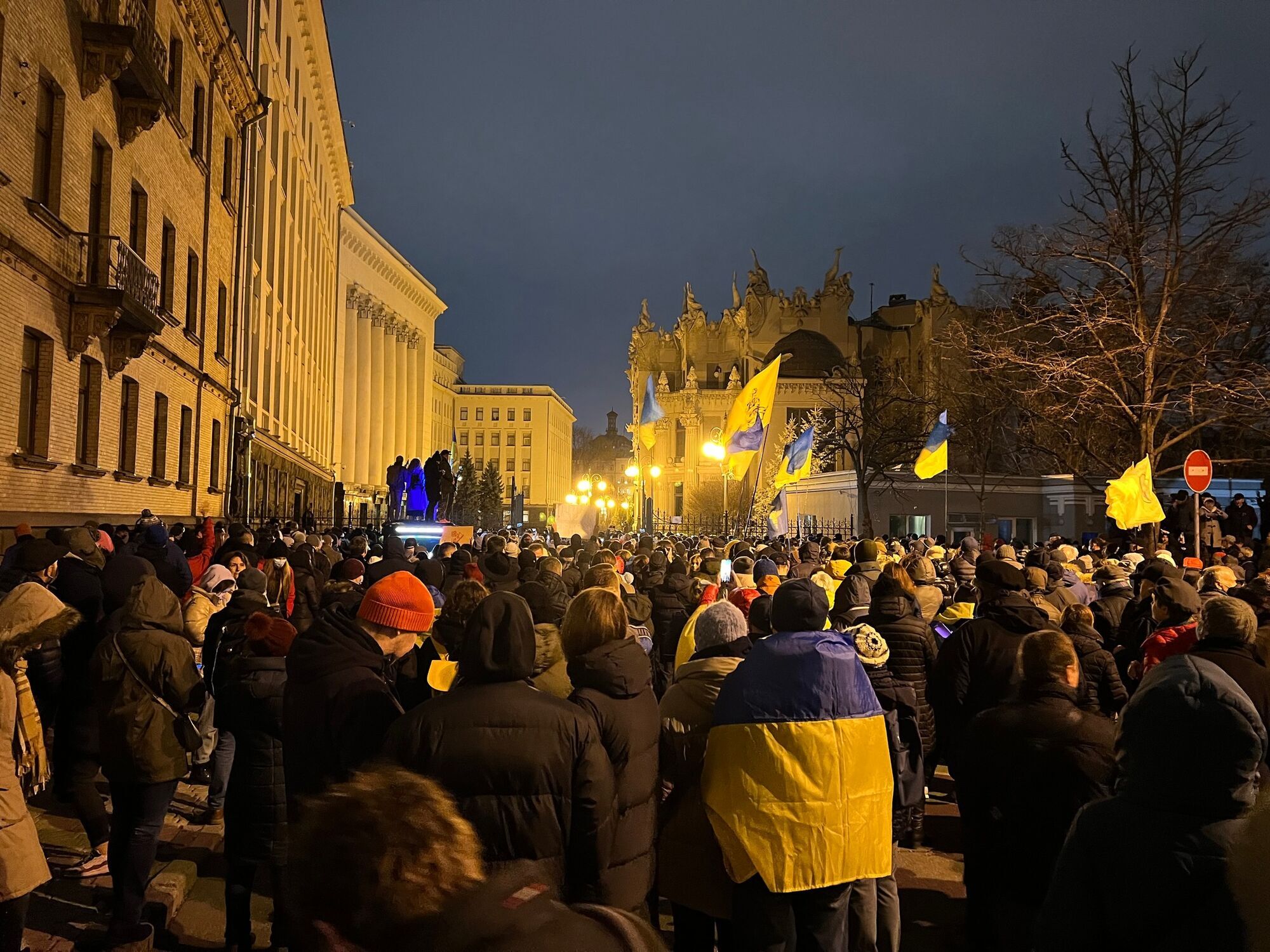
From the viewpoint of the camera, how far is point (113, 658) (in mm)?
5199

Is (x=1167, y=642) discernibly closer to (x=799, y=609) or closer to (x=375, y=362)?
(x=799, y=609)

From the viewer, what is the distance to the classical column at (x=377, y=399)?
220 feet

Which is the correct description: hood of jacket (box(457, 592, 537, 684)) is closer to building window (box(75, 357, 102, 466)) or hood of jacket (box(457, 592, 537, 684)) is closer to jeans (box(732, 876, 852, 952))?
jeans (box(732, 876, 852, 952))

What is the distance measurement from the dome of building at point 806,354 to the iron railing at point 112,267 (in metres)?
69.5

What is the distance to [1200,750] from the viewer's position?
238cm

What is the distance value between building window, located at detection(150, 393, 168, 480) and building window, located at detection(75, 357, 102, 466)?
12.5ft

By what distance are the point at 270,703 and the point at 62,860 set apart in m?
2.79

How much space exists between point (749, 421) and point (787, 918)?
15.5 meters

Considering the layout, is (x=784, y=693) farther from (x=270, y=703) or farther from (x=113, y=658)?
(x=113, y=658)

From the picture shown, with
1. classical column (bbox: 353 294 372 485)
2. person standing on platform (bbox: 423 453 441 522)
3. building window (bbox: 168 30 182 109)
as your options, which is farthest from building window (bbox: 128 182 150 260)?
classical column (bbox: 353 294 372 485)

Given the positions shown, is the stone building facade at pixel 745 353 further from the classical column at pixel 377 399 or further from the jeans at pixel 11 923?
the jeans at pixel 11 923

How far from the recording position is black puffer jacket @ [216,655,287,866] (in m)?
4.79

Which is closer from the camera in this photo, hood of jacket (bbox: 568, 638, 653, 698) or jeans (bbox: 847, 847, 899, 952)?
hood of jacket (bbox: 568, 638, 653, 698)

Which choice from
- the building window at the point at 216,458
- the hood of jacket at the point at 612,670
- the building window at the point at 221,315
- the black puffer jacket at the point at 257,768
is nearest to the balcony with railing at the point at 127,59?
the building window at the point at 221,315
